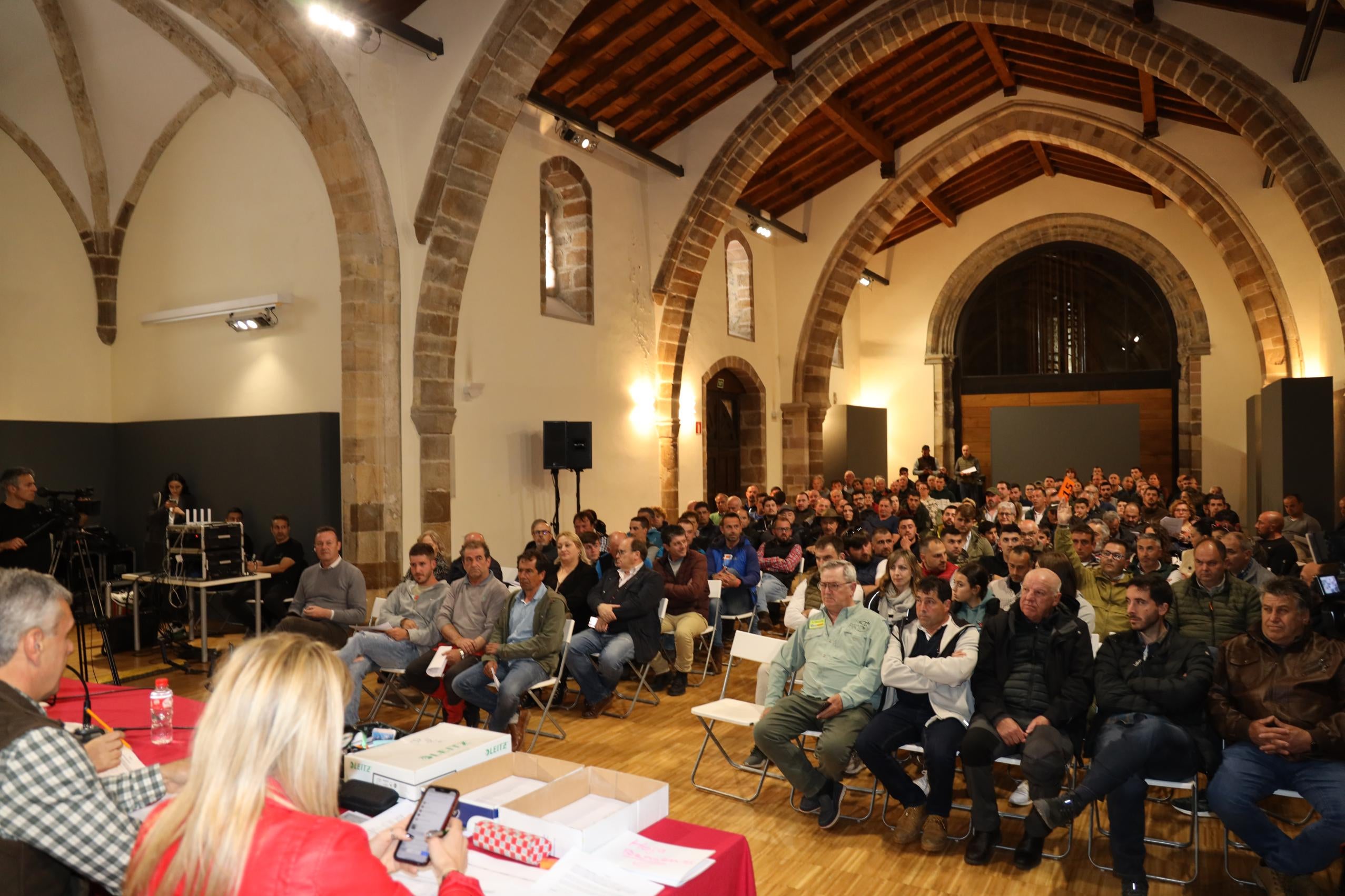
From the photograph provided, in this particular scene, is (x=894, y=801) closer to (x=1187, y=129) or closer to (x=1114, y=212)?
(x=1187, y=129)

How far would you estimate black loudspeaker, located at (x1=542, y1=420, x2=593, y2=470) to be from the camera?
9773 millimetres

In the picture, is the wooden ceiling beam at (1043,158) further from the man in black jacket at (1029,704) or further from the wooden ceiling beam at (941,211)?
the man in black jacket at (1029,704)

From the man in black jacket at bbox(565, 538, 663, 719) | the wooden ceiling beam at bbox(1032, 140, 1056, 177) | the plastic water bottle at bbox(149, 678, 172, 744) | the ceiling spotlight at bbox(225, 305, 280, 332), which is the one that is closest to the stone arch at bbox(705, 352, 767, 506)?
the wooden ceiling beam at bbox(1032, 140, 1056, 177)

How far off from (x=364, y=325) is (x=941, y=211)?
12.4 meters

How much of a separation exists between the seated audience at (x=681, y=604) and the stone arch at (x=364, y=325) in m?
2.90

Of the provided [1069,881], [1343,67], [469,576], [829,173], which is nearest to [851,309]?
[829,173]

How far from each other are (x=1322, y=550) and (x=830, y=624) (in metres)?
4.33

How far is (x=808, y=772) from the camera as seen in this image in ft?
13.8

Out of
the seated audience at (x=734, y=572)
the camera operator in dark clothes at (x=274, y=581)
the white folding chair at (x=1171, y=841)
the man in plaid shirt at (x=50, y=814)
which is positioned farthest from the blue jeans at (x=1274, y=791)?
the camera operator in dark clothes at (x=274, y=581)

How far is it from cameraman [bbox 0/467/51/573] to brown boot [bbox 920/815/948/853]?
240 inches

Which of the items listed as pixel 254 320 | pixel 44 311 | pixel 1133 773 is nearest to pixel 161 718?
pixel 1133 773

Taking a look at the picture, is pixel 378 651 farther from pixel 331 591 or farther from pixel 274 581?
pixel 274 581

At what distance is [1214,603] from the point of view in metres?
4.69

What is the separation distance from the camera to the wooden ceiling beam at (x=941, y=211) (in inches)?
659
